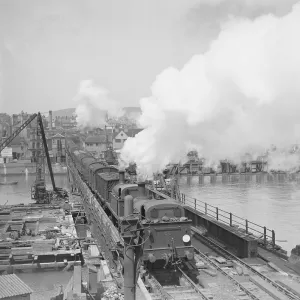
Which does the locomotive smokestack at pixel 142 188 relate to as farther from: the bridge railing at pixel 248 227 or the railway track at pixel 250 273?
the bridge railing at pixel 248 227

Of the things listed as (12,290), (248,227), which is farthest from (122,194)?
(12,290)

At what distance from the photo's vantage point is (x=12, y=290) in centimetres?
1262

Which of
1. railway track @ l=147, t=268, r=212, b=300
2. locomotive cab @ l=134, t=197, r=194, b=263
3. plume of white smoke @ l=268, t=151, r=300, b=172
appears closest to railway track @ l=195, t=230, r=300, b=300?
railway track @ l=147, t=268, r=212, b=300

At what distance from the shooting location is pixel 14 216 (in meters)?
30.3

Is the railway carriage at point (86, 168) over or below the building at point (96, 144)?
below

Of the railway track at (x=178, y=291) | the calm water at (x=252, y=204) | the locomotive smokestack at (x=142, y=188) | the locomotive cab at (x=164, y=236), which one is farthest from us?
the calm water at (x=252, y=204)

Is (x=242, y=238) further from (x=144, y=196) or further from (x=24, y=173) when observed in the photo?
(x=24, y=173)

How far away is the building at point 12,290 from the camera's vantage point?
40.7 feet

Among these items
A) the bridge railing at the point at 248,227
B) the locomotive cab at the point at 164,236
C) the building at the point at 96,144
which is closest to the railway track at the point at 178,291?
the locomotive cab at the point at 164,236

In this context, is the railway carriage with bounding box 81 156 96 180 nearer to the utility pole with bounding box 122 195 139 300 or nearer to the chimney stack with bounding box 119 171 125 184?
the chimney stack with bounding box 119 171 125 184

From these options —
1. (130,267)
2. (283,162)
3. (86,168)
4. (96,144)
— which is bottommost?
(130,267)

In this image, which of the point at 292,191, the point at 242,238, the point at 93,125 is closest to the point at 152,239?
the point at 242,238

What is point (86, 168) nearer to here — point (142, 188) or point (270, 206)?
point (270, 206)

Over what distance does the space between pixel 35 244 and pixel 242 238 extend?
31.8ft
